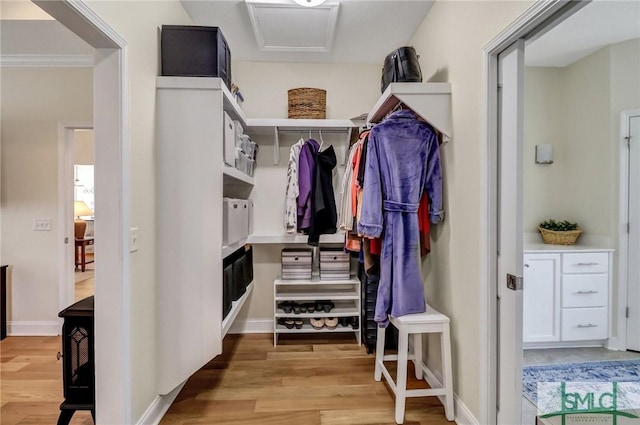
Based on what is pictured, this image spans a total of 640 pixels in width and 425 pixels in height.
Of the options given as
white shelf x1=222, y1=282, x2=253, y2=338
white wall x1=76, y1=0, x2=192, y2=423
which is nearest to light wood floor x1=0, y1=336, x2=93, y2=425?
white wall x1=76, y1=0, x2=192, y2=423

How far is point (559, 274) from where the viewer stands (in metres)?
2.64

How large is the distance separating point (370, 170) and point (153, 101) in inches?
51.8

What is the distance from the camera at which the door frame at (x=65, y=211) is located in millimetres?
2936

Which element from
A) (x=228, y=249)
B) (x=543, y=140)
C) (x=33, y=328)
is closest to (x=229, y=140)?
(x=228, y=249)

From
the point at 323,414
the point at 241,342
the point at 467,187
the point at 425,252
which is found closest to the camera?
the point at 467,187

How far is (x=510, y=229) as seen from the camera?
4.69ft

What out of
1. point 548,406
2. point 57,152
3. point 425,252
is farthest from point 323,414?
point 57,152

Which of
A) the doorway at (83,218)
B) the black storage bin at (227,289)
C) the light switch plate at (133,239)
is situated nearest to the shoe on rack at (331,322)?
the black storage bin at (227,289)

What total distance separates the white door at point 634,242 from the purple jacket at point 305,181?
109 inches

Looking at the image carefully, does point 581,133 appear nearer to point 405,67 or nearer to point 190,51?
point 405,67

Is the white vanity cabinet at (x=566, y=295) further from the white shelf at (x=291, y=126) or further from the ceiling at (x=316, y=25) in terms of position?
the ceiling at (x=316, y=25)

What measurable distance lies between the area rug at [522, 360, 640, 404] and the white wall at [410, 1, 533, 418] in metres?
0.85

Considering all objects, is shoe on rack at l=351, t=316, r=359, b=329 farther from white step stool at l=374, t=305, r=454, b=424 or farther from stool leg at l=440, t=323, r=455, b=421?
stool leg at l=440, t=323, r=455, b=421

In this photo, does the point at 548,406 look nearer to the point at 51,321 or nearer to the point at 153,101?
the point at 153,101
